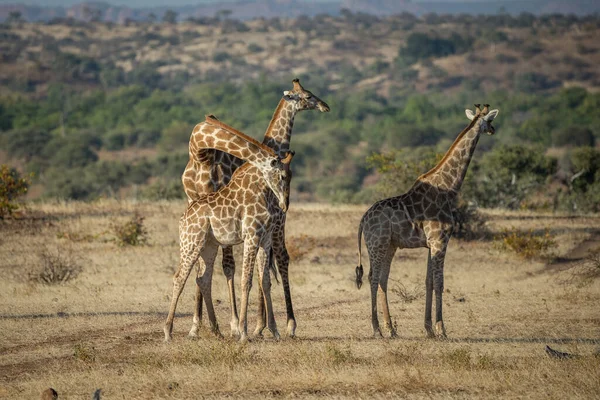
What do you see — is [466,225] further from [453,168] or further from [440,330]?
[440,330]

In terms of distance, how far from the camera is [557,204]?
3075 cm

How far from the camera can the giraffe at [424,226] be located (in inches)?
461

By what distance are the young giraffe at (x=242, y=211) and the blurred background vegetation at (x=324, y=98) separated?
537 inches

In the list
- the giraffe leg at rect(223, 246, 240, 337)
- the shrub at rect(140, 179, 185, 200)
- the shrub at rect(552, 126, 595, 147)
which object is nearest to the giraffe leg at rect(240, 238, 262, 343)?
the giraffe leg at rect(223, 246, 240, 337)

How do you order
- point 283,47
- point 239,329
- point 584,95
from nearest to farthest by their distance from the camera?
point 239,329 → point 584,95 → point 283,47

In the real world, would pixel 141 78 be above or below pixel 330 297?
below

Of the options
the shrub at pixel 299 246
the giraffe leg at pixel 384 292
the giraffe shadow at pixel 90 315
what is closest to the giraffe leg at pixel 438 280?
the giraffe leg at pixel 384 292

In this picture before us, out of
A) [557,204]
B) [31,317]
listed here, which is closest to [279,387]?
[31,317]

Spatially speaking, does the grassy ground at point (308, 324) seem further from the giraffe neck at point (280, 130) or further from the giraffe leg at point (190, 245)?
the giraffe neck at point (280, 130)

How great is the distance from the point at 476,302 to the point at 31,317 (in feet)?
23.4

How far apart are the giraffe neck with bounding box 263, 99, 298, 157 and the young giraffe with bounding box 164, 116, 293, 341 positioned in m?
0.82

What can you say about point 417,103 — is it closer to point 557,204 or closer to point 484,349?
point 557,204

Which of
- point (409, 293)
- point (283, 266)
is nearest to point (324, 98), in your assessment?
point (409, 293)

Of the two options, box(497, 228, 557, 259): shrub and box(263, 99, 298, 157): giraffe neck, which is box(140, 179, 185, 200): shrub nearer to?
box(497, 228, 557, 259): shrub
